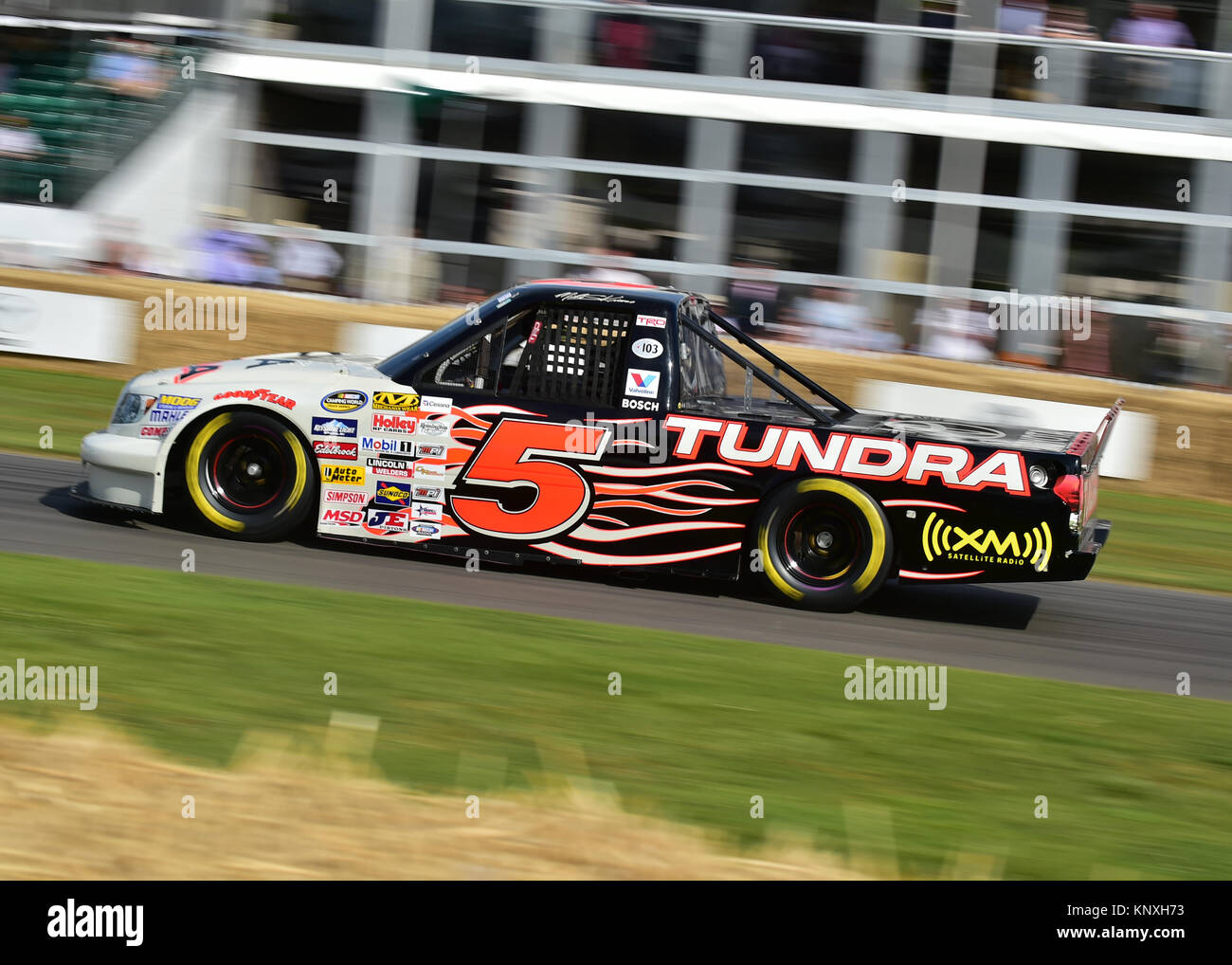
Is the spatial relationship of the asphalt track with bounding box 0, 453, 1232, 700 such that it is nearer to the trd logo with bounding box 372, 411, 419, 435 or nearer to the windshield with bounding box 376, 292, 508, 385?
the trd logo with bounding box 372, 411, 419, 435

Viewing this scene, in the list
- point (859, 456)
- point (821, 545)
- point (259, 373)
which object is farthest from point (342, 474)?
point (859, 456)

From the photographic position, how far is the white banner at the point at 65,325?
45.4 feet

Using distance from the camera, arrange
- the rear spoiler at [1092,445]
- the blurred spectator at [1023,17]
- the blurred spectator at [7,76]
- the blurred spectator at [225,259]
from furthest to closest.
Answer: the blurred spectator at [7,76] → the blurred spectator at [1023,17] → the blurred spectator at [225,259] → the rear spoiler at [1092,445]

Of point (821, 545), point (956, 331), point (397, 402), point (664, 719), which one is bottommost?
A: point (664, 719)

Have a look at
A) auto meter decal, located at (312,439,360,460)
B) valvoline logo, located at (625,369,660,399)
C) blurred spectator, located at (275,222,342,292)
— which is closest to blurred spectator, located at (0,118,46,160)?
blurred spectator, located at (275,222,342,292)

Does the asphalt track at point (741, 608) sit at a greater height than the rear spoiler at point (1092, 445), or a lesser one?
lesser

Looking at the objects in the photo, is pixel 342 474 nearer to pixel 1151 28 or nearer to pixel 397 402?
pixel 397 402

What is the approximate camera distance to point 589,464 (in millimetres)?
7258

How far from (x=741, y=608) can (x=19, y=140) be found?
14282mm

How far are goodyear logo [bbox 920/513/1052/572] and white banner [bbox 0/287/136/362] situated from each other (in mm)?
9397

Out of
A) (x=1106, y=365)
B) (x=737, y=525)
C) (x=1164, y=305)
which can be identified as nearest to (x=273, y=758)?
(x=737, y=525)

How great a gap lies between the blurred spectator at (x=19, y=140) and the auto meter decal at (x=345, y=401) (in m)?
12.4

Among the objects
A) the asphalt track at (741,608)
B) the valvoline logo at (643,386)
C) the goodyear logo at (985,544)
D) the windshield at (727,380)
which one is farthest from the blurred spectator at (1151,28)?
the valvoline logo at (643,386)

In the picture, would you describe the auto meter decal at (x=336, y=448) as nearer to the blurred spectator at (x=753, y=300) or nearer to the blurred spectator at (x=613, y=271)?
the blurred spectator at (x=613, y=271)
